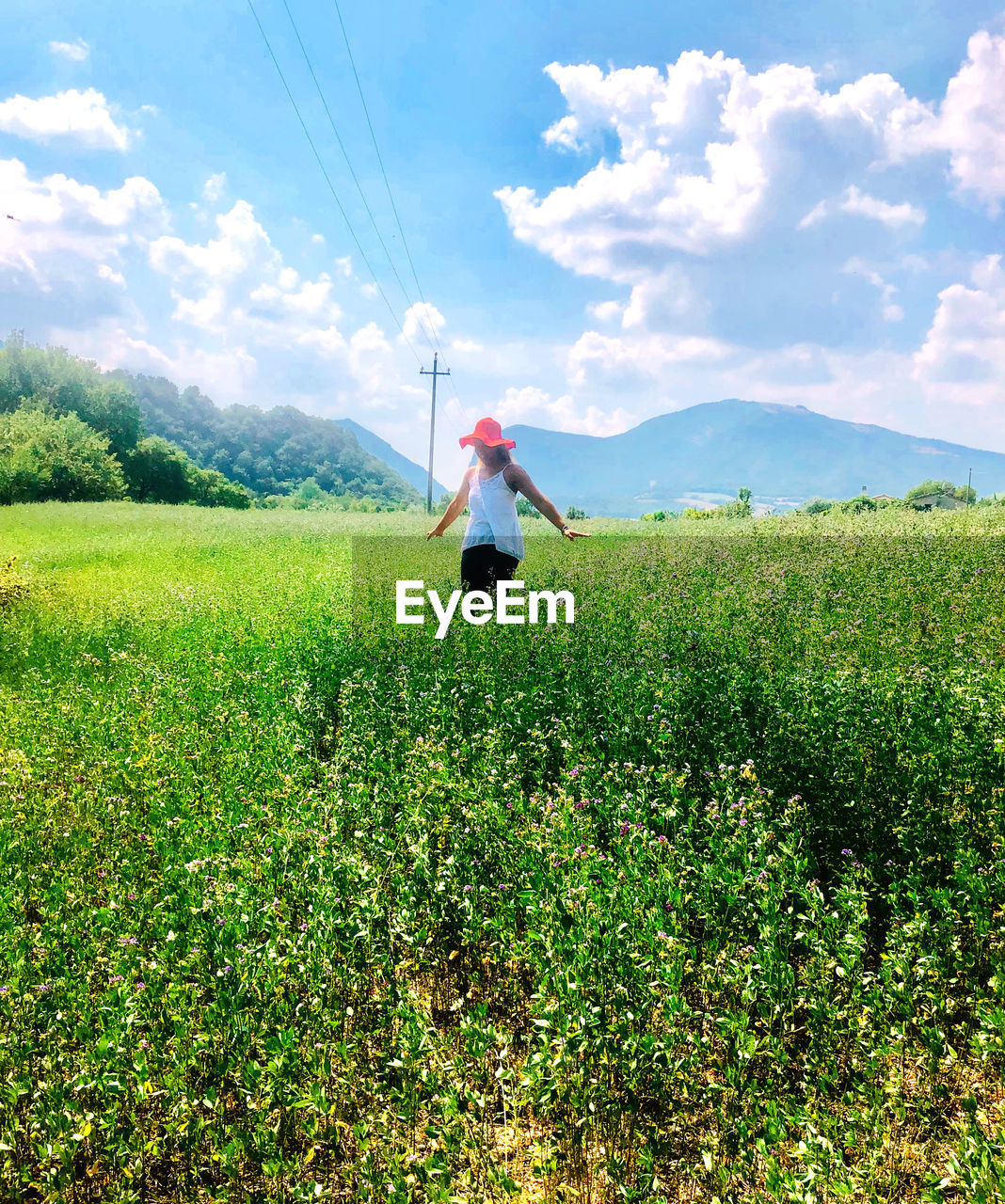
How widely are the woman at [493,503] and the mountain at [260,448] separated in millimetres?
136825

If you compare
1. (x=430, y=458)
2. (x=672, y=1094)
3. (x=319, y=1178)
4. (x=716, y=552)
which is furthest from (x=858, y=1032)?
(x=430, y=458)

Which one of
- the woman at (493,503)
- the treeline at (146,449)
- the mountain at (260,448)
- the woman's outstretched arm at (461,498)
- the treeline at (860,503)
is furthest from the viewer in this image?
the mountain at (260,448)

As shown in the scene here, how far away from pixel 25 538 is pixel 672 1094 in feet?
103

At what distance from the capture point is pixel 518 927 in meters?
3.99

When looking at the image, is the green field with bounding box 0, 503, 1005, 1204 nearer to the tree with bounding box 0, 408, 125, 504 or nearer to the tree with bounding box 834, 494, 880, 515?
the tree with bounding box 834, 494, 880, 515

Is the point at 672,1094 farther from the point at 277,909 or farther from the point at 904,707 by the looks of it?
the point at 904,707

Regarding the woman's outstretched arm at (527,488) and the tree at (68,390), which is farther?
the tree at (68,390)

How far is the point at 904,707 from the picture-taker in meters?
5.47

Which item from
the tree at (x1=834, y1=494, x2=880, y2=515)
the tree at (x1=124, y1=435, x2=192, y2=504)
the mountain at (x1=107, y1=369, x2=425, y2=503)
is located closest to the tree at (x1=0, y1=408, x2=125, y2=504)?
the tree at (x1=124, y1=435, x2=192, y2=504)

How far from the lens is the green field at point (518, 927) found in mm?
2691

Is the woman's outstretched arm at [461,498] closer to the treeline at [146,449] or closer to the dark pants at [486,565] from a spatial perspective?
the dark pants at [486,565]

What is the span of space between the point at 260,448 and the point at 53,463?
104757 mm
